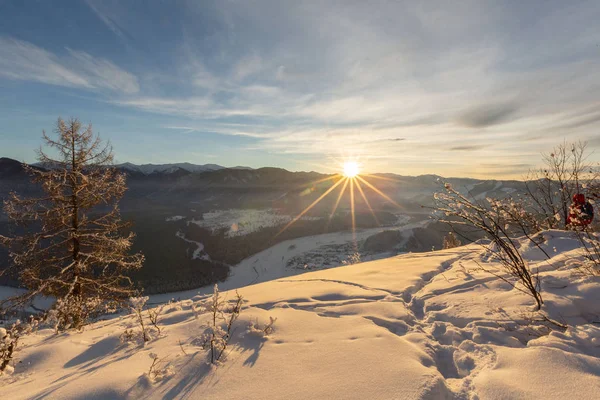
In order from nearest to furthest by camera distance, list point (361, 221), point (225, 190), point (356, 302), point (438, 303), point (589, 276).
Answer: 1. point (589, 276)
2. point (438, 303)
3. point (356, 302)
4. point (361, 221)
5. point (225, 190)

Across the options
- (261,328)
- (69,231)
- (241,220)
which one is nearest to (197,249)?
(241,220)

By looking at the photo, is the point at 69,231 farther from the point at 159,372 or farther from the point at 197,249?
the point at 197,249

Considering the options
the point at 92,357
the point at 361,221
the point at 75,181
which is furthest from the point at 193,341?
the point at 361,221

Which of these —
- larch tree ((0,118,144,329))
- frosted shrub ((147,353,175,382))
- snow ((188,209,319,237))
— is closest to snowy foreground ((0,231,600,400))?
frosted shrub ((147,353,175,382))

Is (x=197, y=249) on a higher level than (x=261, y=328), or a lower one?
lower

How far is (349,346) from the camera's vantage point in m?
2.70

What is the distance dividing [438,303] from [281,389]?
8.80 ft

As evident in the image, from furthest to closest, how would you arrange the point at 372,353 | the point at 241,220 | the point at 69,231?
the point at 241,220
the point at 69,231
the point at 372,353

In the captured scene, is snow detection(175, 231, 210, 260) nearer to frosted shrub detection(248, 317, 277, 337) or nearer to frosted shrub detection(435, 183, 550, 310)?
frosted shrub detection(248, 317, 277, 337)

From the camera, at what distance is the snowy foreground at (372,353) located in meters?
2.00

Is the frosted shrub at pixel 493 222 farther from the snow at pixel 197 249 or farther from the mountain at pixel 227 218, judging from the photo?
the snow at pixel 197 249

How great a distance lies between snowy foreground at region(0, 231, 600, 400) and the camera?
2.00m

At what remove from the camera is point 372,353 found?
8.27ft

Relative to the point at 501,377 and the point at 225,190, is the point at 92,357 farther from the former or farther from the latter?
the point at 225,190
